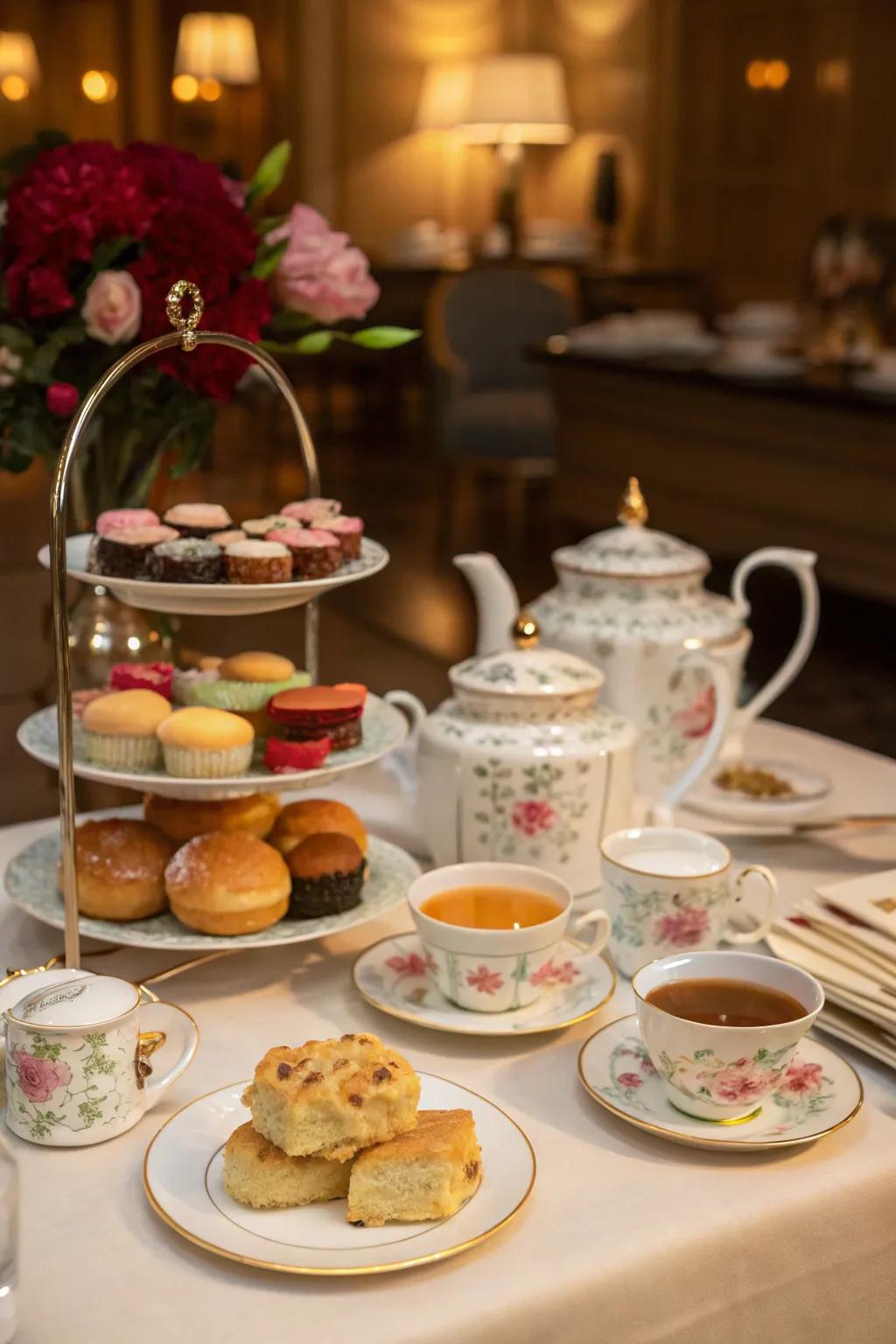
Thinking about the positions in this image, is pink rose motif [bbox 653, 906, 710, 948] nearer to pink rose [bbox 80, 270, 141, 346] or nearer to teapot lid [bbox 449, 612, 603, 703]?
teapot lid [bbox 449, 612, 603, 703]

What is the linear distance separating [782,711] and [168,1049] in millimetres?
2944

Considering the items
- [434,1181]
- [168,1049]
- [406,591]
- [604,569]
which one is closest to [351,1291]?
[434,1181]

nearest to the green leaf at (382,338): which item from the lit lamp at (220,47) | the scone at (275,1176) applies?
the scone at (275,1176)

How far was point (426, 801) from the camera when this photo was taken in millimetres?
1175

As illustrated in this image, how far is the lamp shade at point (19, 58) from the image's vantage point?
8523mm

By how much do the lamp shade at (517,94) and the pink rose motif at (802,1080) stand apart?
7.16 meters

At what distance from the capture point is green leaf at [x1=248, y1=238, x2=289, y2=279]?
129 cm

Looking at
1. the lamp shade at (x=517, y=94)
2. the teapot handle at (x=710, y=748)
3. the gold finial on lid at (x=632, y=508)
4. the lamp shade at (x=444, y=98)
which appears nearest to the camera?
the teapot handle at (x=710, y=748)

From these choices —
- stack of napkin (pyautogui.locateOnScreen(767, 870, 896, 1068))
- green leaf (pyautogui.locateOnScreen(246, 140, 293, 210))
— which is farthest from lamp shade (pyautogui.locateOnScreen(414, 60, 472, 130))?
stack of napkin (pyautogui.locateOnScreen(767, 870, 896, 1068))

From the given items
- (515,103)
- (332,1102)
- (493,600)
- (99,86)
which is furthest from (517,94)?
(332,1102)

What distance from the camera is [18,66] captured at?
28.2 feet

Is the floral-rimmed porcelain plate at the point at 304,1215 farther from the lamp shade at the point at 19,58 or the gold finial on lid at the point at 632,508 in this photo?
the lamp shade at the point at 19,58

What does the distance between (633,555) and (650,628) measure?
0.26ft

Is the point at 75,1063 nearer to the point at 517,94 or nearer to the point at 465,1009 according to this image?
the point at 465,1009
